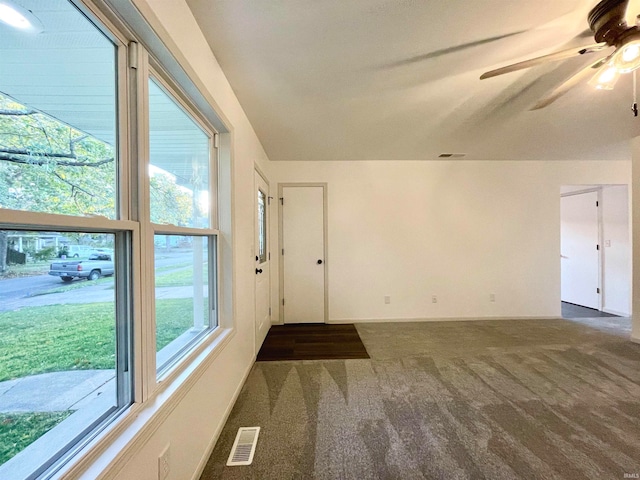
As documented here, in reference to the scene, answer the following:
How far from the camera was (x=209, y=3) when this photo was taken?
1312 mm

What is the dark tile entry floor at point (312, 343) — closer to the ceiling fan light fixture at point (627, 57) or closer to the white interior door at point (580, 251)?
the ceiling fan light fixture at point (627, 57)

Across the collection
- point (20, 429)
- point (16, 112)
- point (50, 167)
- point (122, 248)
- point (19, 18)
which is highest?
point (19, 18)

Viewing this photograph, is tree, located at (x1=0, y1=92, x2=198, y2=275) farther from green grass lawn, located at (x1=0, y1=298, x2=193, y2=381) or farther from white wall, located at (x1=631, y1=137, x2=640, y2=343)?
white wall, located at (x1=631, y1=137, x2=640, y2=343)

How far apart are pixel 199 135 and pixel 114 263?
110 cm

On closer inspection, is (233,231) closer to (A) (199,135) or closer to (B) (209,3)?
(A) (199,135)

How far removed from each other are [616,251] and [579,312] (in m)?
1.13

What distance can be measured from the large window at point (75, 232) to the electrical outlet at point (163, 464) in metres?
0.24

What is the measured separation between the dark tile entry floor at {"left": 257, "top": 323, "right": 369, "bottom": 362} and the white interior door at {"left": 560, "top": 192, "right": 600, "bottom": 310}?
171 inches

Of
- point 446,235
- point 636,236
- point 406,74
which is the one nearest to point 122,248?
point 406,74

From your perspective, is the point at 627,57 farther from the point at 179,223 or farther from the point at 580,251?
the point at 580,251

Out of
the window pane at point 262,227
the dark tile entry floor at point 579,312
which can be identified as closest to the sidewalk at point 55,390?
Result: the window pane at point 262,227

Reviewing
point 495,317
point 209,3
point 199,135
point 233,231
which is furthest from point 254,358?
point 495,317

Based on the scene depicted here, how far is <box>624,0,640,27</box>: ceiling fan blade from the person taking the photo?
1259mm

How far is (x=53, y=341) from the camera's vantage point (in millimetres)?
763
